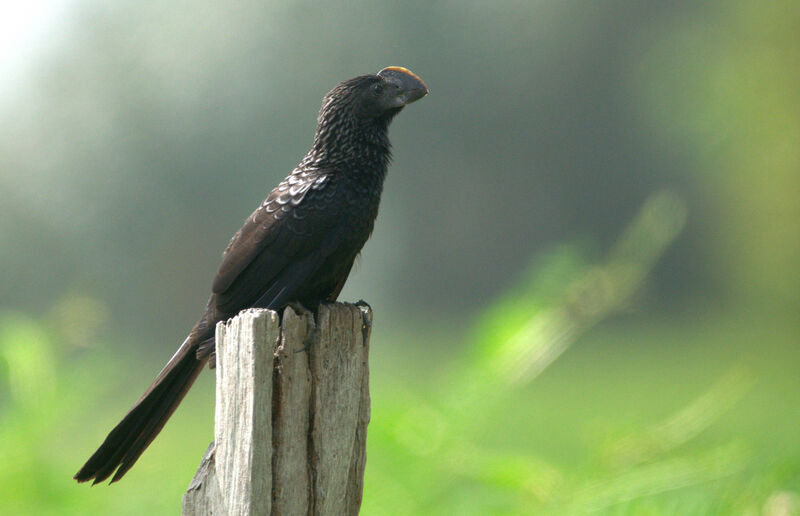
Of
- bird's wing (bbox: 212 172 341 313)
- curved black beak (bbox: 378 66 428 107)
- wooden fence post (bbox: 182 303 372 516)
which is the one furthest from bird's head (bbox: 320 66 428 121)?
wooden fence post (bbox: 182 303 372 516)

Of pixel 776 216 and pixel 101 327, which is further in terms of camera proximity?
pixel 776 216

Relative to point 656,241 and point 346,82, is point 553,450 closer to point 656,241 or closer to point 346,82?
point 656,241

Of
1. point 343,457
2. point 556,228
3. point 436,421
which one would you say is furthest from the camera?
point 556,228

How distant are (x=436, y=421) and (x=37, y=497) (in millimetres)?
1896

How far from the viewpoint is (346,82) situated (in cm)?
232

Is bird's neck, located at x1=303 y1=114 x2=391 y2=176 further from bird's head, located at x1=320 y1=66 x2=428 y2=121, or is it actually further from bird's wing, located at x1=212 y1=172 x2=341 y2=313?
bird's wing, located at x1=212 y1=172 x2=341 y2=313

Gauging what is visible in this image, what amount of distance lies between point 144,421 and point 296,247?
1.95 feet

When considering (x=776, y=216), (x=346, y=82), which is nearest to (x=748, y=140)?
(x=776, y=216)

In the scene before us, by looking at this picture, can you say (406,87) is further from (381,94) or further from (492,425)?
(492,425)

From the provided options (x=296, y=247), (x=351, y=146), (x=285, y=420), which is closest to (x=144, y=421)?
(x=285, y=420)

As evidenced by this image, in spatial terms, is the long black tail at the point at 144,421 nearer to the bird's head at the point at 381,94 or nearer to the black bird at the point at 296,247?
the black bird at the point at 296,247

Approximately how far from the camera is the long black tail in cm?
167

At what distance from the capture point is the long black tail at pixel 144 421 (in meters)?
1.67

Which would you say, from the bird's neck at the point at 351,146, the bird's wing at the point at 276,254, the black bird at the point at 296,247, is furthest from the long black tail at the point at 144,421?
the bird's neck at the point at 351,146
